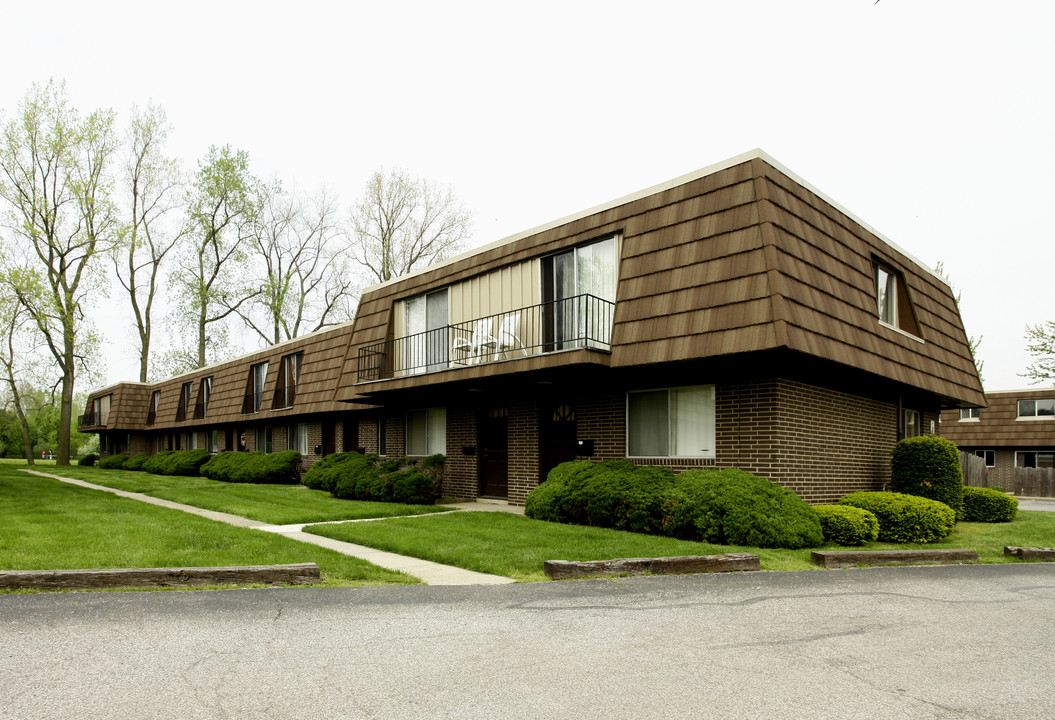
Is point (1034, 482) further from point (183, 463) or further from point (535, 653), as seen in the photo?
point (183, 463)

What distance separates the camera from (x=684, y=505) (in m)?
10.7

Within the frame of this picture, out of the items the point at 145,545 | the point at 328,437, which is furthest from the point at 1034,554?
the point at 328,437

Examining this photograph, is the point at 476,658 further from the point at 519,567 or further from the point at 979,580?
the point at 979,580

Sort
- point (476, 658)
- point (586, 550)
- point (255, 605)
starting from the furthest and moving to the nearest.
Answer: point (586, 550) → point (255, 605) → point (476, 658)

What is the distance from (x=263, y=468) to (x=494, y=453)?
11.1 m

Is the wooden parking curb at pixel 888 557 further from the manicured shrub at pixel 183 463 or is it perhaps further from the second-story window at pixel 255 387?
the manicured shrub at pixel 183 463

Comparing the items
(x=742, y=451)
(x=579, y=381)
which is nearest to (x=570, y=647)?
(x=742, y=451)

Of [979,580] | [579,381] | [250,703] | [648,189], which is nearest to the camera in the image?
[250,703]

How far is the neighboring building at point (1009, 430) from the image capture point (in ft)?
104

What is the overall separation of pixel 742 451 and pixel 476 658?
7.78m

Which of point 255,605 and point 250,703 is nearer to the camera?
point 250,703

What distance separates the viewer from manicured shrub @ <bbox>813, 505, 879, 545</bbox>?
10.5m

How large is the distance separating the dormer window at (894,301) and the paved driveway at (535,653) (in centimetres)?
911

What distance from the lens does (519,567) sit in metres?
8.54
